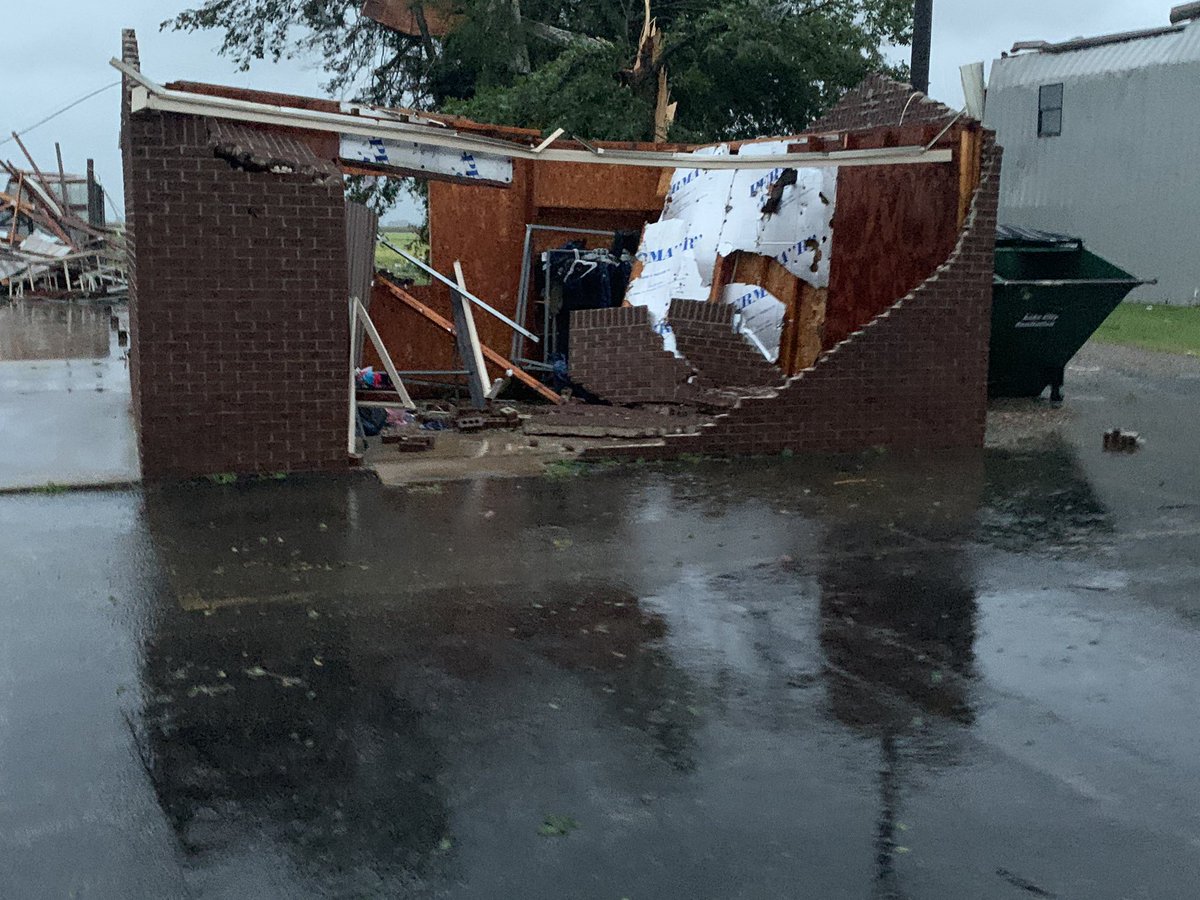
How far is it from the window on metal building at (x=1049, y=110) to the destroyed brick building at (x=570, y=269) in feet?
59.0

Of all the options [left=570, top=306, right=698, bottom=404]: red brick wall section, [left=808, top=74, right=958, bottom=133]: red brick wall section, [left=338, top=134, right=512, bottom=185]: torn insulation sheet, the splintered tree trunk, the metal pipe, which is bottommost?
[left=570, top=306, right=698, bottom=404]: red brick wall section

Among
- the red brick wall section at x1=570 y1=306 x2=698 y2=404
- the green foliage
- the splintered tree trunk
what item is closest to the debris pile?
the splintered tree trunk

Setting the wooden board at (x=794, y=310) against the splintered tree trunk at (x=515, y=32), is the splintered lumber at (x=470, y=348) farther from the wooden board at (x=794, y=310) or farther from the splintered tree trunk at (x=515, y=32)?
the splintered tree trunk at (x=515, y=32)

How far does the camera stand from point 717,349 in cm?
1277

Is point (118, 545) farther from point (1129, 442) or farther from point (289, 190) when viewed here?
point (1129, 442)

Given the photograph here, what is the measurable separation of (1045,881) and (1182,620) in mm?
3079

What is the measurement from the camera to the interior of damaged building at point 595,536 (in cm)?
420

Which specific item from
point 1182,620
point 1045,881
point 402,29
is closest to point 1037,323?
point 1182,620

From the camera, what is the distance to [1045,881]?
3.86 metres

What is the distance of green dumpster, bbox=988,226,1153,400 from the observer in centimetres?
1384

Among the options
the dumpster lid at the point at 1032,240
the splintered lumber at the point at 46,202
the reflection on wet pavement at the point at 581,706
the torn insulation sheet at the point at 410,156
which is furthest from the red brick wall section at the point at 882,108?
the splintered lumber at the point at 46,202

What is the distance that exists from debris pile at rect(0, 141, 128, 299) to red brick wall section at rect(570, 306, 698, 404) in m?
22.9

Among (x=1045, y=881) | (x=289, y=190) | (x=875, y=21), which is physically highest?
(x=875, y=21)

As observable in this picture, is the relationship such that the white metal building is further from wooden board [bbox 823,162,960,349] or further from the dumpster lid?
wooden board [bbox 823,162,960,349]
